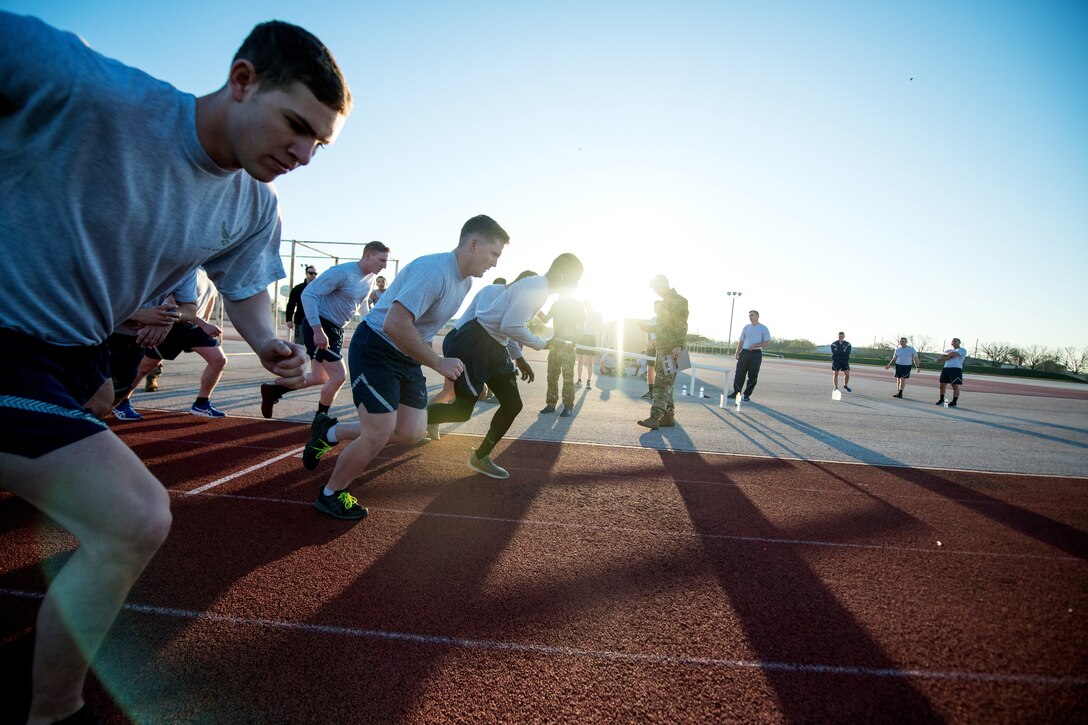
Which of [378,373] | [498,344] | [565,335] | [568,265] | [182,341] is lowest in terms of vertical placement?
[182,341]

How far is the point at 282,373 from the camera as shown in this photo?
1.97m

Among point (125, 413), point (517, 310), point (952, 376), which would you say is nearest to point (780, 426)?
point (517, 310)

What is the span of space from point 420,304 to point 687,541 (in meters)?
2.36

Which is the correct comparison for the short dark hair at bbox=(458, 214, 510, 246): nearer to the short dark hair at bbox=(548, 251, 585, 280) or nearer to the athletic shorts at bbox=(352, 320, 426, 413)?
the athletic shorts at bbox=(352, 320, 426, 413)

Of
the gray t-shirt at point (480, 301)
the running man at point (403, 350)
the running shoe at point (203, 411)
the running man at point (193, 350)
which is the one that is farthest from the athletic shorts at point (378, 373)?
the running shoe at point (203, 411)

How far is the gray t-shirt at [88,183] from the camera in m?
1.23

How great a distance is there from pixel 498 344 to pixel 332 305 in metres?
2.64

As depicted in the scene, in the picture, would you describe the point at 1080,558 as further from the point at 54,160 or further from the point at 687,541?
the point at 54,160

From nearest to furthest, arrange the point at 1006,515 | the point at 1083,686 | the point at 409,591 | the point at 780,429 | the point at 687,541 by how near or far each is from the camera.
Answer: the point at 1083,686 → the point at 409,591 → the point at 687,541 → the point at 1006,515 → the point at 780,429

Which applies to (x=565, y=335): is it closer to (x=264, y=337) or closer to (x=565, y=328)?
(x=565, y=328)

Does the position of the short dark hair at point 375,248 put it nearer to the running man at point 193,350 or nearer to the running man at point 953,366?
the running man at point 193,350

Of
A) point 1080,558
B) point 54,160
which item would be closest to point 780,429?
point 1080,558

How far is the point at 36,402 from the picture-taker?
4.16 feet

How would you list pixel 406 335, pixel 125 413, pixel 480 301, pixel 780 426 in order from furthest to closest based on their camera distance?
pixel 780 426 → pixel 125 413 → pixel 480 301 → pixel 406 335
